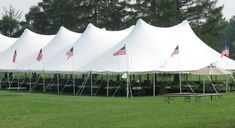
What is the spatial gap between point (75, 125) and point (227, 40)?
138m

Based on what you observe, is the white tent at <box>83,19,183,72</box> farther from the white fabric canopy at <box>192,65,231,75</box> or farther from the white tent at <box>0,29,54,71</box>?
the white tent at <box>0,29,54,71</box>

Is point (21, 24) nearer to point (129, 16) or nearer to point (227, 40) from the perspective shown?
point (129, 16)

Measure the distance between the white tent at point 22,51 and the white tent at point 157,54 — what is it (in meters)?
→ 11.1

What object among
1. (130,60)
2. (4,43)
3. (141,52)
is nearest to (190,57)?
(141,52)

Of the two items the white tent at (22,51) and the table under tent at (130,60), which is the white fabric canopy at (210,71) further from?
the white tent at (22,51)

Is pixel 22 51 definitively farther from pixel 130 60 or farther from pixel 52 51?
pixel 130 60

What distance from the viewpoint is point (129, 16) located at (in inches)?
2913

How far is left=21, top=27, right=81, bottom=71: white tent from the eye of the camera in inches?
1633

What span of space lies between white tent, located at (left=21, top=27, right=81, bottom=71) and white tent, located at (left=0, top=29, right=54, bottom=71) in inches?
50.0

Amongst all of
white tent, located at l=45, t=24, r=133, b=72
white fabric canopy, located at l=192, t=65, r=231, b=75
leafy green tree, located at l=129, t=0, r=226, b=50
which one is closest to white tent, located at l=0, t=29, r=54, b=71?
white tent, located at l=45, t=24, r=133, b=72

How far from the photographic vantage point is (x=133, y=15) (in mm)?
73688

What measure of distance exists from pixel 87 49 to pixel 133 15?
3574 cm

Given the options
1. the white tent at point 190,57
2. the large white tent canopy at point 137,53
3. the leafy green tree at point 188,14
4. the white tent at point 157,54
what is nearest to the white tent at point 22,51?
the large white tent canopy at point 137,53

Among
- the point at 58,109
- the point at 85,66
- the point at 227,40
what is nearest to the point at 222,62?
the point at 85,66
